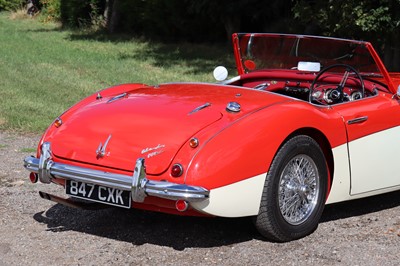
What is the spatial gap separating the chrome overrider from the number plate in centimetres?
7

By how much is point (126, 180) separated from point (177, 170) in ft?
1.02

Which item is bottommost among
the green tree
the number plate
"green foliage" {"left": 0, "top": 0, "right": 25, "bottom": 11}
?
"green foliage" {"left": 0, "top": 0, "right": 25, "bottom": 11}

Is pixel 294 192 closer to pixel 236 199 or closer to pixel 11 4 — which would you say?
pixel 236 199

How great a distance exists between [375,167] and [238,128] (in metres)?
1.29

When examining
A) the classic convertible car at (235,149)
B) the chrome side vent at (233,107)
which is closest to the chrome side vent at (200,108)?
the classic convertible car at (235,149)

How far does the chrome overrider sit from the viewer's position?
4.20m

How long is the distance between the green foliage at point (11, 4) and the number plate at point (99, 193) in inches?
1227

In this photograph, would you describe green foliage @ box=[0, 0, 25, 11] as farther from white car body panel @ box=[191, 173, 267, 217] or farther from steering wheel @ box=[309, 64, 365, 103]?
white car body panel @ box=[191, 173, 267, 217]

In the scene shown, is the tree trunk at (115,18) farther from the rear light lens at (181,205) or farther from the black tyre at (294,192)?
the rear light lens at (181,205)

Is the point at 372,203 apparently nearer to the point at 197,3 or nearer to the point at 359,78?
the point at 359,78

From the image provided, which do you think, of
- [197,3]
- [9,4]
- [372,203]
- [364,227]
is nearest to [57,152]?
[364,227]

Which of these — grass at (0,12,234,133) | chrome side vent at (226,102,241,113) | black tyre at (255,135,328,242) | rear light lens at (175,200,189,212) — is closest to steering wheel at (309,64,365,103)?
black tyre at (255,135,328,242)

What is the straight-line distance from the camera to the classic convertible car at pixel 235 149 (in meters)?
4.34

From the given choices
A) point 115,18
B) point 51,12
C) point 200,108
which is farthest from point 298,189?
point 51,12
